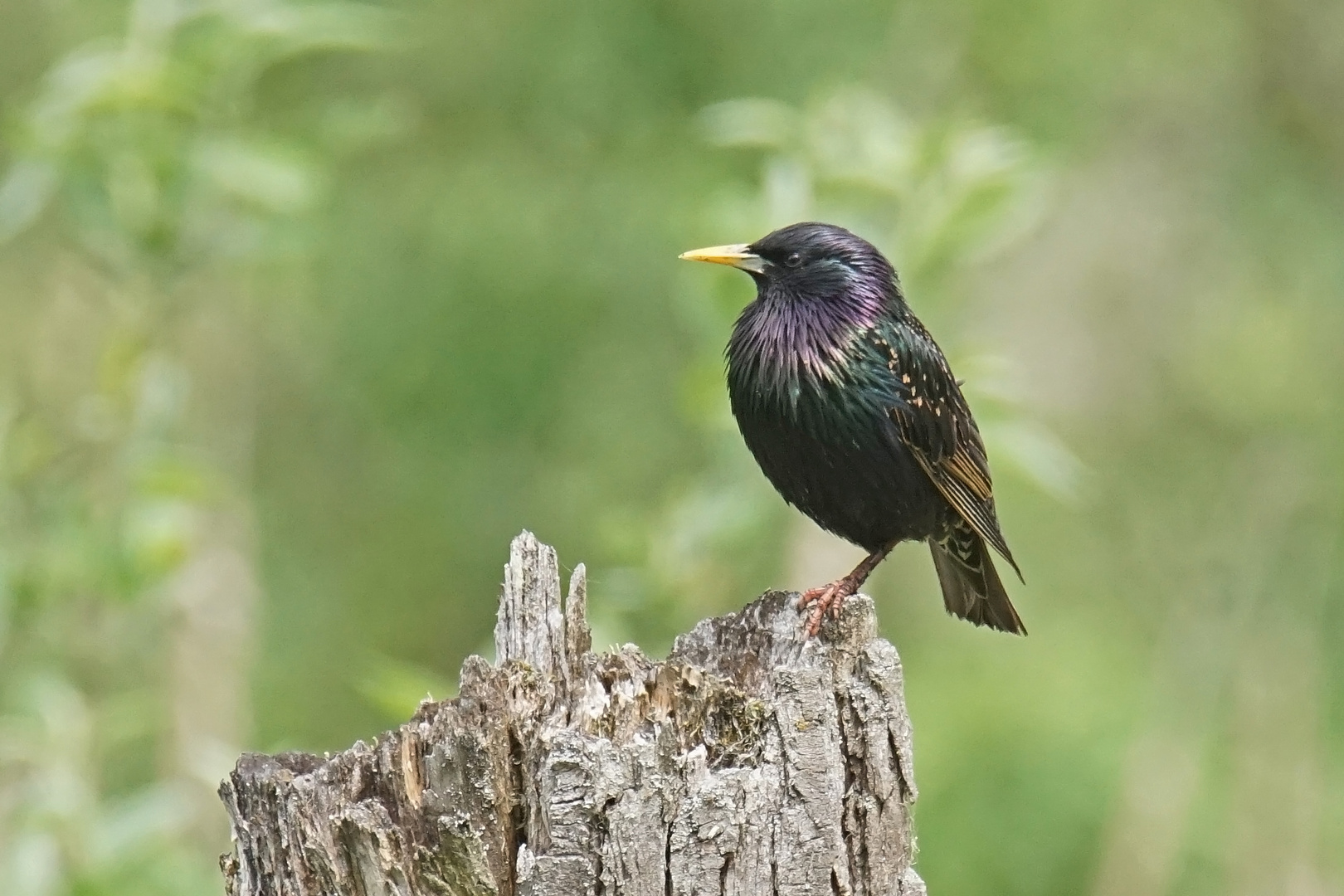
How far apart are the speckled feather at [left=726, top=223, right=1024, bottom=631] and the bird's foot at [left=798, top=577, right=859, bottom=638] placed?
0.48m

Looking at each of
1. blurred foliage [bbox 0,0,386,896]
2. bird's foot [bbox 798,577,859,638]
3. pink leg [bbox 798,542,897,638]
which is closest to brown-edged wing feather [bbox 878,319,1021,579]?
pink leg [bbox 798,542,897,638]

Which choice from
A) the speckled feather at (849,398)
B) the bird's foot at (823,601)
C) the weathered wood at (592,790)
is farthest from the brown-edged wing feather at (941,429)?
the weathered wood at (592,790)

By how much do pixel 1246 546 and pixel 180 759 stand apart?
436 cm

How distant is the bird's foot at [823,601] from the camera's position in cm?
323

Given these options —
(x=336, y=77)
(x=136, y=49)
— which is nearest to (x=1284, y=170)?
(x=336, y=77)

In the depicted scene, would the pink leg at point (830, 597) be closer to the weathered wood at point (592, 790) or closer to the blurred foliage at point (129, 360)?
the weathered wood at point (592, 790)

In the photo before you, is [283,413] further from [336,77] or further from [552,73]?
[552,73]

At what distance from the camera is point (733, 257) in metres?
4.34

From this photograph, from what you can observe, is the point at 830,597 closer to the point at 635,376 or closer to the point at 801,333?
the point at 801,333

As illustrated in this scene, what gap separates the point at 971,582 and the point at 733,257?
1.21 m

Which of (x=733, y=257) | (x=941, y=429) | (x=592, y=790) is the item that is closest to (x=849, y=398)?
(x=941, y=429)

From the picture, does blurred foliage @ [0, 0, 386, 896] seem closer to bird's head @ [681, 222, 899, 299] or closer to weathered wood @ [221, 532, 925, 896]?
bird's head @ [681, 222, 899, 299]

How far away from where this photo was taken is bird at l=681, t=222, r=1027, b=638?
424cm

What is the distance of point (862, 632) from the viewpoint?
318 cm
